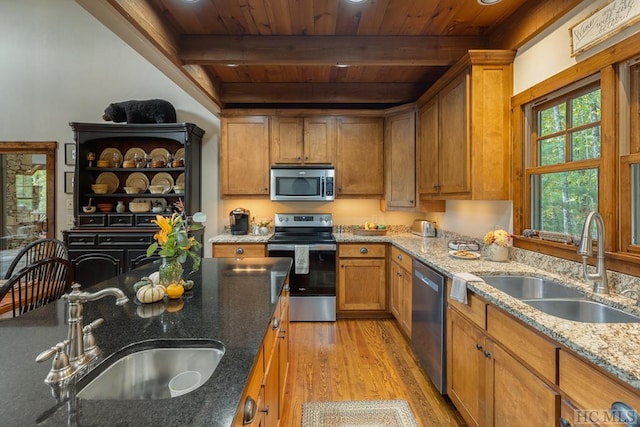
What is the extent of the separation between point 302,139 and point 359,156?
0.74 meters

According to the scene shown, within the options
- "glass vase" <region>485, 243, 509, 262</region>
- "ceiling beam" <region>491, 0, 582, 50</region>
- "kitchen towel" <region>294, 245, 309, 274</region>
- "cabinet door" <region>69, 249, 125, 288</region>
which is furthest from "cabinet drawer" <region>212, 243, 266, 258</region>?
"ceiling beam" <region>491, 0, 582, 50</region>

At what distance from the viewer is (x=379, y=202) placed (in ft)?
13.3

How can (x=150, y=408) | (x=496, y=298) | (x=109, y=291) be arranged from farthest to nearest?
(x=496, y=298) < (x=109, y=291) < (x=150, y=408)

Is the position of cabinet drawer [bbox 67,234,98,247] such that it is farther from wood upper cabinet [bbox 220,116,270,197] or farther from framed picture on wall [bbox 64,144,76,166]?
wood upper cabinet [bbox 220,116,270,197]

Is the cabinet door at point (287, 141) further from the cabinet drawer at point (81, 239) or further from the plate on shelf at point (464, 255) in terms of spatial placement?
the cabinet drawer at point (81, 239)

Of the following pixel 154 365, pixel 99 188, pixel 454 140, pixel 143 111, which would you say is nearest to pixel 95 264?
pixel 99 188

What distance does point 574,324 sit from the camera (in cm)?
112

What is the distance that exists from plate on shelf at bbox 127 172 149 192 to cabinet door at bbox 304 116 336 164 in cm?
226

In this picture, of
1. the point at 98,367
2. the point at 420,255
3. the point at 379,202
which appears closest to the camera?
the point at 98,367

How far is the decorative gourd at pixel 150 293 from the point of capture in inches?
53.2

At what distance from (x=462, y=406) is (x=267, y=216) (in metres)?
2.98

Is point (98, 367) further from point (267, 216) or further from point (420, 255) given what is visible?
point (267, 216)

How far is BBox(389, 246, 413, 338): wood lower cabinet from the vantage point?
278 centimetres

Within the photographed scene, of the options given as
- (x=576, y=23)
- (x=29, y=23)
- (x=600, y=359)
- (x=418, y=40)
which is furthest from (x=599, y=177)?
(x=29, y=23)
